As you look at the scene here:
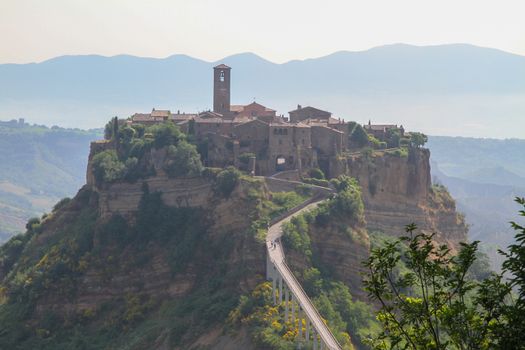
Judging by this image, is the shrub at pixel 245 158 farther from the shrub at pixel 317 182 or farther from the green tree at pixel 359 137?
the green tree at pixel 359 137

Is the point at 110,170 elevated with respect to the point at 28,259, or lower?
elevated

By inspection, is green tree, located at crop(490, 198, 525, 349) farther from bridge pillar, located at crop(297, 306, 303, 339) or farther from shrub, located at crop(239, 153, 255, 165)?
shrub, located at crop(239, 153, 255, 165)

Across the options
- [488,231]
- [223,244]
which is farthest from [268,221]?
[488,231]

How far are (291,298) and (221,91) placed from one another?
31.2 meters

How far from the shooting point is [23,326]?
60656 mm

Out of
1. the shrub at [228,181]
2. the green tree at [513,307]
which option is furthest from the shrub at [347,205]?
the green tree at [513,307]

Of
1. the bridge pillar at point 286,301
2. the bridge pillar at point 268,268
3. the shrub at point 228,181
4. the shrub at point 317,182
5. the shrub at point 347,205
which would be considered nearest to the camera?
the bridge pillar at point 286,301

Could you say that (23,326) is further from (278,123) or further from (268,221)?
(278,123)

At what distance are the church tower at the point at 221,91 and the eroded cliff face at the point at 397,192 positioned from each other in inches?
543

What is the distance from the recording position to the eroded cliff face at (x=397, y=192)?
2776 inches

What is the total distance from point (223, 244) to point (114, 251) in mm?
9070

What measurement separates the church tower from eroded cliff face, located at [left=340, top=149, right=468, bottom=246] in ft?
45.3

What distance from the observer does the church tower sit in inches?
3014

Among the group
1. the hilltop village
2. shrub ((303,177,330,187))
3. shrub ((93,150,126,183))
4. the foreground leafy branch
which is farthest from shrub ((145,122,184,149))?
the foreground leafy branch
